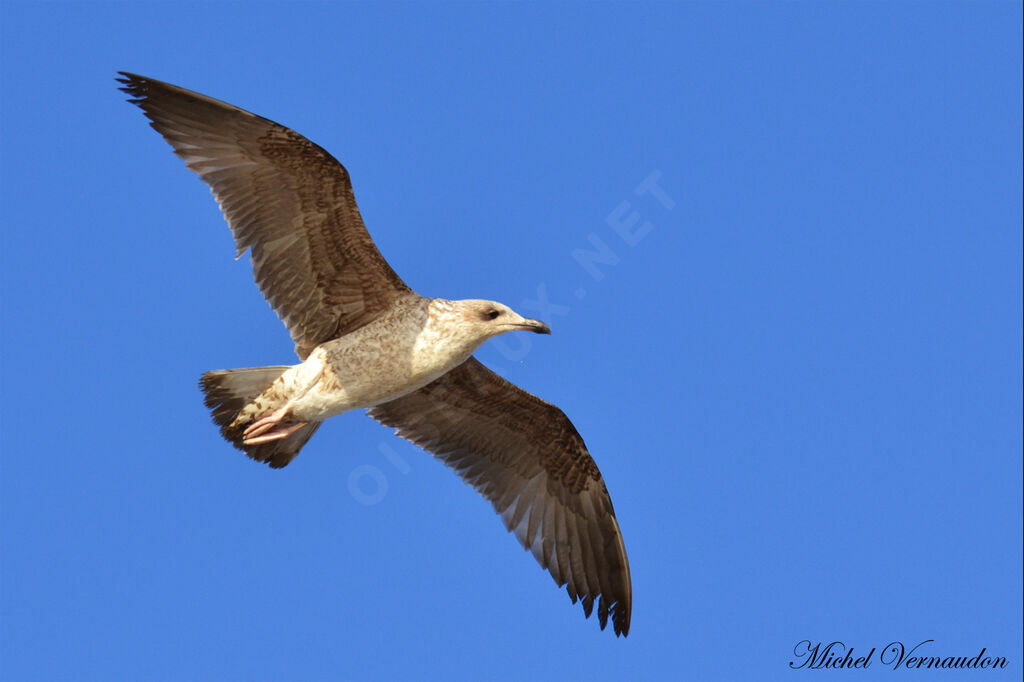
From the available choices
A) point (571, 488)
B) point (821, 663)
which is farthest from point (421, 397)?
point (821, 663)

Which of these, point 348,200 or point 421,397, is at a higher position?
point 348,200

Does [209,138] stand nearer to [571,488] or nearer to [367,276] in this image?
[367,276]

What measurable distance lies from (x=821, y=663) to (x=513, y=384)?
11.8 ft

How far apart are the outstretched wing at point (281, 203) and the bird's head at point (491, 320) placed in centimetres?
62

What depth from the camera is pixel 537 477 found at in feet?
38.4

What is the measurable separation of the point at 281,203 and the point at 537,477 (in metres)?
3.27

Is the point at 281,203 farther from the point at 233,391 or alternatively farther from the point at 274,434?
the point at 274,434

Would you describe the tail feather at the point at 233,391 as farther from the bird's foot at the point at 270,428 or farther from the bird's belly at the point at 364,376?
the bird's belly at the point at 364,376

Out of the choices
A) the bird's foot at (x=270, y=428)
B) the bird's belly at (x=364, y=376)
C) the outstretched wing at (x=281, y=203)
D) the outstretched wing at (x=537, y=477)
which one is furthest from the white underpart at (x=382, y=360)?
the outstretched wing at (x=537, y=477)

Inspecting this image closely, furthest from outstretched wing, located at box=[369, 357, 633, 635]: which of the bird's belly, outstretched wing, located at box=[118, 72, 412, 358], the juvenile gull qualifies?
outstretched wing, located at box=[118, 72, 412, 358]

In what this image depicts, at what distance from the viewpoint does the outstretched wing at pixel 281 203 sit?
1020 cm

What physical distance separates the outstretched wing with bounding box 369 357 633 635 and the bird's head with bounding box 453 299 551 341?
1.36 m

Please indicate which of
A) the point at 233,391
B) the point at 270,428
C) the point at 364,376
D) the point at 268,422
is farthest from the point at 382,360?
the point at 233,391

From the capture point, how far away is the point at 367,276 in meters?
10.5
